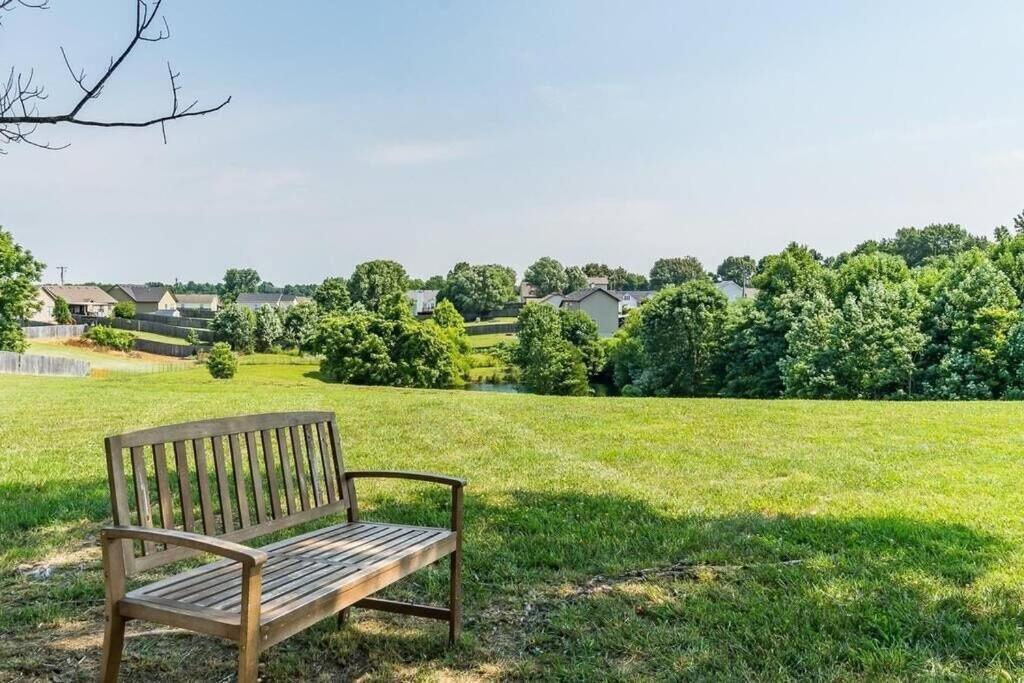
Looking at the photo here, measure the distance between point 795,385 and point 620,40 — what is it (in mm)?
24975

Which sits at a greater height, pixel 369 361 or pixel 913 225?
pixel 913 225

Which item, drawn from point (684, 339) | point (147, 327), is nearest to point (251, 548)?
point (684, 339)

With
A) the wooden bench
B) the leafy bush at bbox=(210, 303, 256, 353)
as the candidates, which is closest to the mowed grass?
the wooden bench

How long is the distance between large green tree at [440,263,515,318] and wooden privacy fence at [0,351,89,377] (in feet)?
187

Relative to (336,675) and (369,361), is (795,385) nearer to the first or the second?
(369,361)

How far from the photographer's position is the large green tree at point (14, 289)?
38.2 m

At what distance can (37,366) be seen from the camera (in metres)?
29.9

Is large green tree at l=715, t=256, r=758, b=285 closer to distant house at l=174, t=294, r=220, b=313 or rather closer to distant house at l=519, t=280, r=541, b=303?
distant house at l=519, t=280, r=541, b=303

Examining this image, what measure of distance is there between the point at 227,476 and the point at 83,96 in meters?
1.80

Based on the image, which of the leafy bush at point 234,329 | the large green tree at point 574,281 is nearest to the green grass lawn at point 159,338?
the leafy bush at point 234,329

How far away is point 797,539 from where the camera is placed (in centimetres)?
498

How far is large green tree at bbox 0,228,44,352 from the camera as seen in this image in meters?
38.2

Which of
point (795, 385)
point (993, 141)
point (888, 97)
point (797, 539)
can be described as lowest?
point (795, 385)

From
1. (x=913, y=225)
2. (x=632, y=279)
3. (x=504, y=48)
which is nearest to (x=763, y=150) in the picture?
(x=504, y=48)
